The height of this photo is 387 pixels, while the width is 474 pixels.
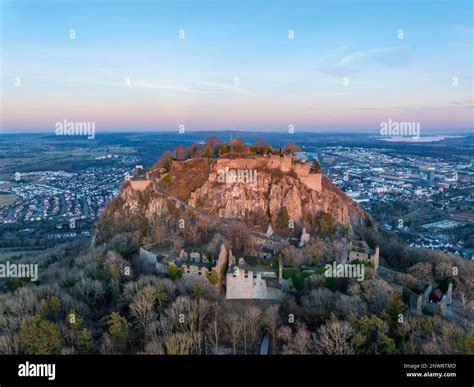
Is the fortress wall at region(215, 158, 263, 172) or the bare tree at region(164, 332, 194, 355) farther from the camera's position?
the fortress wall at region(215, 158, 263, 172)

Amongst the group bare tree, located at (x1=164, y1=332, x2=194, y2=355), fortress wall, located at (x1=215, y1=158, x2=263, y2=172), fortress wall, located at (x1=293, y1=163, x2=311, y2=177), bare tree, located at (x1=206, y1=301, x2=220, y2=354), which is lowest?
bare tree, located at (x1=206, y1=301, x2=220, y2=354)

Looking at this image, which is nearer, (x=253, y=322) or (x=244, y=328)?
(x=244, y=328)

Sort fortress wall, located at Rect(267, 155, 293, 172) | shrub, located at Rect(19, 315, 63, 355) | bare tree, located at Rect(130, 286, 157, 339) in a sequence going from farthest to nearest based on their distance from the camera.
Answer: fortress wall, located at Rect(267, 155, 293, 172), bare tree, located at Rect(130, 286, 157, 339), shrub, located at Rect(19, 315, 63, 355)

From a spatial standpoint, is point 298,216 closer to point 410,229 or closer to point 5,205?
point 410,229

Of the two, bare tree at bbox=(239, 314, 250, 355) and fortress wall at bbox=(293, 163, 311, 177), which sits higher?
fortress wall at bbox=(293, 163, 311, 177)

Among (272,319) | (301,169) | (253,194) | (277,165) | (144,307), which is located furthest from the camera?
(301,169)

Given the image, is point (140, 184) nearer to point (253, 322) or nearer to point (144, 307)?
point (144, 307)

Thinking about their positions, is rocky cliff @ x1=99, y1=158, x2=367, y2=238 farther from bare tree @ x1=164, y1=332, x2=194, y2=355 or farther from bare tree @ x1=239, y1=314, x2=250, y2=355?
bare tree @ x1=164, y1=332, x2=194, y2=355

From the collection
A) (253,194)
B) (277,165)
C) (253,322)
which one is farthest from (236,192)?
→ (253,322)

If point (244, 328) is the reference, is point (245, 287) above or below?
above

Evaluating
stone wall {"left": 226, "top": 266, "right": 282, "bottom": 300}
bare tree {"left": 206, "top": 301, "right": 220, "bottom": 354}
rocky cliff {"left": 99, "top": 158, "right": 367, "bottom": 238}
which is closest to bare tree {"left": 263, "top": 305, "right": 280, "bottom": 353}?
bare tree {"left": 206, "top": 301, "right": 220, "bottom": 354}
